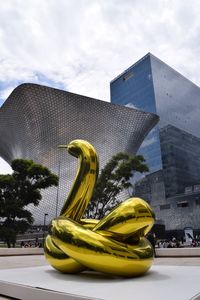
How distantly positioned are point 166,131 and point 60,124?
120ft

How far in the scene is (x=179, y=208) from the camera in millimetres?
64938

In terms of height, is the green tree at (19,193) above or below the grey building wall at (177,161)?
below

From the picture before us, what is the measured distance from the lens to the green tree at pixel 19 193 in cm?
2803

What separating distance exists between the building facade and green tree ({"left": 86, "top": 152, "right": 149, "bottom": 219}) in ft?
114

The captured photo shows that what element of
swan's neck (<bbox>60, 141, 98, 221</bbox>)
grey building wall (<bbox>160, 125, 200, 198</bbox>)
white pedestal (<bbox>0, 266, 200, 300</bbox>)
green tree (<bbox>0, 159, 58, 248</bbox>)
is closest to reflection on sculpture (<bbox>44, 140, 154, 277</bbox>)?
white pedestal (<bbox>0, 266, 200, 300</bbox>)

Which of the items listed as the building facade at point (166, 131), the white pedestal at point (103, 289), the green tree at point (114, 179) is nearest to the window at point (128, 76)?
the building facade at point (166, 131)

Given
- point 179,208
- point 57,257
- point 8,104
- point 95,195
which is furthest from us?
point 179,208

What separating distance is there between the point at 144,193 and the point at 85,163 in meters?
68.9

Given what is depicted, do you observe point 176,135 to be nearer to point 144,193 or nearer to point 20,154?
point 144,193

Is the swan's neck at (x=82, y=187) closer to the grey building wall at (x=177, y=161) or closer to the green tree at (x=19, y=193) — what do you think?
the green tree at (x=19, y=193)

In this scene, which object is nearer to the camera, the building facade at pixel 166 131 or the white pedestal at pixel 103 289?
the white pedestal at pixel 103 289

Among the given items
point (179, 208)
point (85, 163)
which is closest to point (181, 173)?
point (179, 208)

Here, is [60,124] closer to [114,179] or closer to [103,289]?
[114,179]

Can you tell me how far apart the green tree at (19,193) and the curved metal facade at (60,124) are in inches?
736
